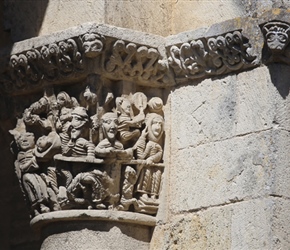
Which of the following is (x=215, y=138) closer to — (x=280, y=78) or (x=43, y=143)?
(x=280, y=78)

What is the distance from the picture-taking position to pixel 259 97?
650 cm

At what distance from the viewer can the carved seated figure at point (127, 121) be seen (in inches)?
266

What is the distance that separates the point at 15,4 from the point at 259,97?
4.96 ft

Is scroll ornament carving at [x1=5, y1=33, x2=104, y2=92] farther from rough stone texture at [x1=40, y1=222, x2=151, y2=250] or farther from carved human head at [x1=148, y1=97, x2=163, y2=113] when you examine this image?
rough stone texture at [x1=40, y1=222, x2=151, y2=250]

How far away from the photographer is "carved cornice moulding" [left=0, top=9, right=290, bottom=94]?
654 centimetres

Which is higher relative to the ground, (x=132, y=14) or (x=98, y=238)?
(x=132, y=14)

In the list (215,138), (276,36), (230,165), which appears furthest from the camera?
(215,138)

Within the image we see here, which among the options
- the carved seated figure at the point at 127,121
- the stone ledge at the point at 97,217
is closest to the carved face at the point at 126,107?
the carved seated figure at the point at 127,121

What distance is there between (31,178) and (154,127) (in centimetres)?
66

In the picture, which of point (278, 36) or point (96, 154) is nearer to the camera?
point (278, 36)

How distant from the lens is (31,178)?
692 cm

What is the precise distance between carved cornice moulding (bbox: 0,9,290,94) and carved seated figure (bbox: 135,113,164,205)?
238 millimetres

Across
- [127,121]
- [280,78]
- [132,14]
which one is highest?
[132,14]

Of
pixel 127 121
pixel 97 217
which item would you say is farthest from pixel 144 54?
pixel 97 217
